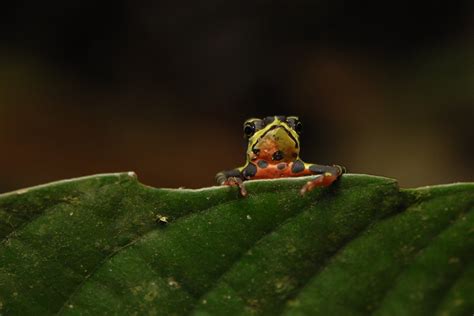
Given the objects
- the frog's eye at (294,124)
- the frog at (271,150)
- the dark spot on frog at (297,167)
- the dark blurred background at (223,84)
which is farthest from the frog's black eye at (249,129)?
the dark blurred background at (223,84)

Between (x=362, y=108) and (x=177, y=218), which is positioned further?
(x=362, y=108)

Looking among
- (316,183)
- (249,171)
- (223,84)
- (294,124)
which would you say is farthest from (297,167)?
(223,84)

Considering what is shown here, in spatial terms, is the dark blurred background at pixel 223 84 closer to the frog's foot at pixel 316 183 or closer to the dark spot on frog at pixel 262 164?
the dark spot on frog at pixel 262 164

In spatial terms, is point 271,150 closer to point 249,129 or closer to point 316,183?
point 249,129

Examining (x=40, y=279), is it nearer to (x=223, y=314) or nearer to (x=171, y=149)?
(x=223, y=314)

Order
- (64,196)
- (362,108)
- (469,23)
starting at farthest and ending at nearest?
(362,108)
(469,23)
(64,196)

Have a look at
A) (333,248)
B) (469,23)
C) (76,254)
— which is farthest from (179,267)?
(469,23)

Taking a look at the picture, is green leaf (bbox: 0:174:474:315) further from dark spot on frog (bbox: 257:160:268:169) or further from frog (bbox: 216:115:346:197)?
dark spot on frog (bbox: 257:160:268:169)
